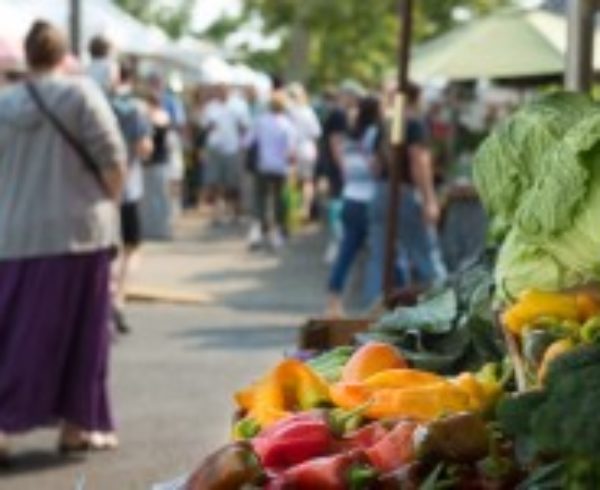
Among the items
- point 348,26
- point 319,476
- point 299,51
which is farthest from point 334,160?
point 348,26

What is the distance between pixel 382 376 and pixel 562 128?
0.88m

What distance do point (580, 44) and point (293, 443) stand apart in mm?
2649

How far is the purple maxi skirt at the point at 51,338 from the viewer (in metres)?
7.77

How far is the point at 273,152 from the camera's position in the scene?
1914cm

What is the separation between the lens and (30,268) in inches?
305

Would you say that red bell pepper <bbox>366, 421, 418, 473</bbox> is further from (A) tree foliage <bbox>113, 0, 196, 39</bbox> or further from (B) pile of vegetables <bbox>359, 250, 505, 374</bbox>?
(A) tree foliage <bbox>113, 0, 196, 39</bbox>

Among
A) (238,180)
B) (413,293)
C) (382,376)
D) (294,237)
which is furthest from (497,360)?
(238,180)

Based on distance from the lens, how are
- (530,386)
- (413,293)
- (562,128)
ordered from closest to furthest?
(530,386), (562,128), (413,293)

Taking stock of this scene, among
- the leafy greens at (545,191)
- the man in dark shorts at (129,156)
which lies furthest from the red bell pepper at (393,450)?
the man in dark shorts at (129,156)

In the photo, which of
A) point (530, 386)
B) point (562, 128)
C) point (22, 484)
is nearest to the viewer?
point (530, 386)

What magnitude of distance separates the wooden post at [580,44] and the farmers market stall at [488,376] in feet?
3.27

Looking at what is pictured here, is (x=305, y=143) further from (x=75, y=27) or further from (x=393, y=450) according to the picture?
(x=393, y=450)

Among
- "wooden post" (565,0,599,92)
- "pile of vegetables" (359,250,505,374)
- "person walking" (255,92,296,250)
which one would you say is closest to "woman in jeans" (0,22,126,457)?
"wooden post" (565,0,599,92)

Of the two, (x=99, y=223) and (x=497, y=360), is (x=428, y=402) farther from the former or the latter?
(x=99, y=223)
